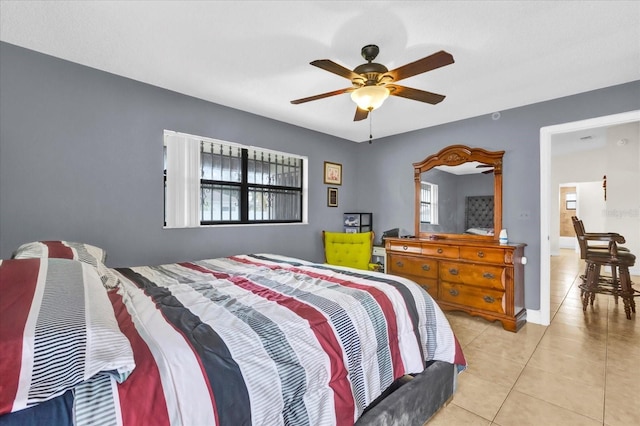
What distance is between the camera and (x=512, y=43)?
2.13m

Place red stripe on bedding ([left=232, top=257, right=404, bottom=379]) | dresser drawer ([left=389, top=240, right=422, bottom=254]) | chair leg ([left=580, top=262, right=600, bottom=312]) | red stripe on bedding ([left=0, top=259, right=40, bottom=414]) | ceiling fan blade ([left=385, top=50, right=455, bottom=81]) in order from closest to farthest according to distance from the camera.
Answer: red stripe on bedding ([left=0, top=259, right=40, bottom=414]) → red stripe on bedding ([left=232, top=257, right=404, bottom=379]) → ceiling fan blade ([left=385, top=50, right=455, bottom=81]) → chair leg ([left=580, top=262, right=600, bottom=312]) → dresser drawer ([left=389, top=240, right=422, bottom=254])

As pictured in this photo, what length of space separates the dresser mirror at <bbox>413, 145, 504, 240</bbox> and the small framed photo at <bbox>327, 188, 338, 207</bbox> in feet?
4.00

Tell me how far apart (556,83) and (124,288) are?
12.8ft

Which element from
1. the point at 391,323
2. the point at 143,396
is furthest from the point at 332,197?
the point at 143,396

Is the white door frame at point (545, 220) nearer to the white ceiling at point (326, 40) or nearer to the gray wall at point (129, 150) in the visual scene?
the gray wall at point (129, 150)

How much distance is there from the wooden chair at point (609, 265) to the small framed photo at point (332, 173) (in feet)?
10.8

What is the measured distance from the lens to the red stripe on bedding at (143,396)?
77 centimetres

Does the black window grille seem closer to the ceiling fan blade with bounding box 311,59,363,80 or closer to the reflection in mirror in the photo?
the reflection in mirror

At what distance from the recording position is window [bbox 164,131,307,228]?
3.01 m

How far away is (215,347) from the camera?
1.02 meters

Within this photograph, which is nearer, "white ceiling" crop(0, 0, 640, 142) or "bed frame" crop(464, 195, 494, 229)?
"white ceiling" crop(0, 0, 640, 142)

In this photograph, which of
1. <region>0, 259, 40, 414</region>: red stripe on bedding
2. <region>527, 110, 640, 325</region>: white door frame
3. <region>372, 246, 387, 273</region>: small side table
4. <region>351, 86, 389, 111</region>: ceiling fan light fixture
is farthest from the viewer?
<region>372, 246, 387, 273</region>: small side table

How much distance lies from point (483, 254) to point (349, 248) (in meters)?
1.60

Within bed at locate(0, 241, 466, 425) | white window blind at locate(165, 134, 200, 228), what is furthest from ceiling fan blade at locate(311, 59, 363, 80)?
white window blind at locate(165, 134, 200, 228)
